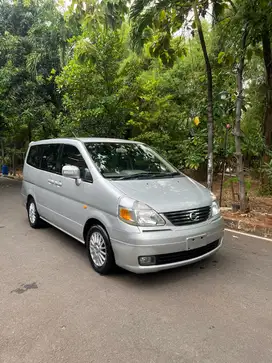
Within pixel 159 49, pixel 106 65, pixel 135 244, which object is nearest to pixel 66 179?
pixel 135 244

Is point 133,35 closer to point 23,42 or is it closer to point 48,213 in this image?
point 48,213

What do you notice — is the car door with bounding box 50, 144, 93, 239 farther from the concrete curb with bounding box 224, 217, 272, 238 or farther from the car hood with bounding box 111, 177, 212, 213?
the concrete curb with bounding box 224, 217, 272, 238

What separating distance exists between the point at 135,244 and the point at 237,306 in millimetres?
1205

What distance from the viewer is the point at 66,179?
432 cm

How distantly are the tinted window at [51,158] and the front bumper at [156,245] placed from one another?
211cm

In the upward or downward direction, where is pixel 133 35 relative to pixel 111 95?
upward

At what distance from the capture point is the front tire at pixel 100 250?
11.2 feet

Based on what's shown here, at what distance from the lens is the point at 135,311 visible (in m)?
2.78

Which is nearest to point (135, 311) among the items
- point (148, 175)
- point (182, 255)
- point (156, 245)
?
point (156, 245)

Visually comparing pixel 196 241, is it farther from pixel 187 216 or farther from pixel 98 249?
pixel 98 249

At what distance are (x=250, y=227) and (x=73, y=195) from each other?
333 centimetres

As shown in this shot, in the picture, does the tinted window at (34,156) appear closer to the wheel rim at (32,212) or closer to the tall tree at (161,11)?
the wheel rim at (32,212)

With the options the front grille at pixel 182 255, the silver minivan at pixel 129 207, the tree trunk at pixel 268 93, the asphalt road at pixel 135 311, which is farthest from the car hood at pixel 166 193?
the tree trunk at pixel 268 93

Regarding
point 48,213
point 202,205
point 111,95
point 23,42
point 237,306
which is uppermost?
point 23,42
